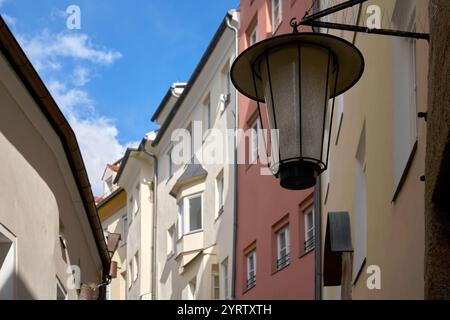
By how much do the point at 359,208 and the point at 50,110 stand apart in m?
3.76

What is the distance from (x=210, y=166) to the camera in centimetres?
3053

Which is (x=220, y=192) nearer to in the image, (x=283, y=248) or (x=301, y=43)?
(x=283, y=248)

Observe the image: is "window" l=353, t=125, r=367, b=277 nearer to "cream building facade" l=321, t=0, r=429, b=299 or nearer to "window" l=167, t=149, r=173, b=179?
"cream building facade" l=321, t=0, r=429, b=299

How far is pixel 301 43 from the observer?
5535 millimetres

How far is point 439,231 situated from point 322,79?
1.06m

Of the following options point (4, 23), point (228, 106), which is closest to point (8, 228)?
point (4, 23)

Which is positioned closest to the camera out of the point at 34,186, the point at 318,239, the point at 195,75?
the point at 34,186

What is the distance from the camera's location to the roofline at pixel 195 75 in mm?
29003

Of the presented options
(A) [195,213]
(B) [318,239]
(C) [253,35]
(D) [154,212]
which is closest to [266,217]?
(B) [318,239]

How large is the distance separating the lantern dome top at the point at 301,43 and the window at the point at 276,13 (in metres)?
19.6

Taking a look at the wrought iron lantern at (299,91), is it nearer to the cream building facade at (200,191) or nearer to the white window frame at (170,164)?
the cream building facade at (200,191)

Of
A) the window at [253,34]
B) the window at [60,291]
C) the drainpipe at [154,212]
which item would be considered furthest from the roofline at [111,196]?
the window at [60,291]

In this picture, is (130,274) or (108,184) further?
(108,184)
